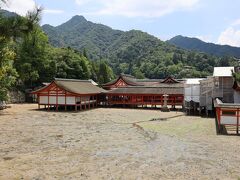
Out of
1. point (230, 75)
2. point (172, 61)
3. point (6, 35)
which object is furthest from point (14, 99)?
point (172, 61)

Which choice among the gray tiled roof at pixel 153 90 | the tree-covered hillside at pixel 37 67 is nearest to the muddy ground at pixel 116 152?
the tree-covered hillside at pixel 37 67

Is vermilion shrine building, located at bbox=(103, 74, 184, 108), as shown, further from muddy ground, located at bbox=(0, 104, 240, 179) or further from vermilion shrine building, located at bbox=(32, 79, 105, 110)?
muddy ground, located at bbox=(0, 104, 240, 179)

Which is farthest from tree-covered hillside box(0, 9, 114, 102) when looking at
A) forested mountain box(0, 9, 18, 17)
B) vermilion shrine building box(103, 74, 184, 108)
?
forested mountain box(0, 9, 18, 17)

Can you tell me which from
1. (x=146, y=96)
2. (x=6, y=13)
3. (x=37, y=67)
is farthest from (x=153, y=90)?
(x=6, y=13)

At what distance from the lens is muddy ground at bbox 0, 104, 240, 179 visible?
13.7 m

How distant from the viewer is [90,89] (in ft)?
157

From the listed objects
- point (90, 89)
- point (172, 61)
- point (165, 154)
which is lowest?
point (165, 154)

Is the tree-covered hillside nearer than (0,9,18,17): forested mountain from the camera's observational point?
No

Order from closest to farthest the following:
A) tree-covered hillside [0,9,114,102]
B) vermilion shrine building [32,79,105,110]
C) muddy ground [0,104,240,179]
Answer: muddy ground [0,104,240,179] < tree-covered hillside [0,9,114,102] < vermilion shrine building [32,79,105,110]

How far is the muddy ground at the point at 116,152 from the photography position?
45.1 ft

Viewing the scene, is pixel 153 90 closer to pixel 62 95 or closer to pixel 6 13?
pixel 62 95

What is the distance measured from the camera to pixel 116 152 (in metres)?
→ 17.5

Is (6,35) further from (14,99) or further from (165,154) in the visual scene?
(14,99)

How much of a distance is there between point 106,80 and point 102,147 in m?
74.8
